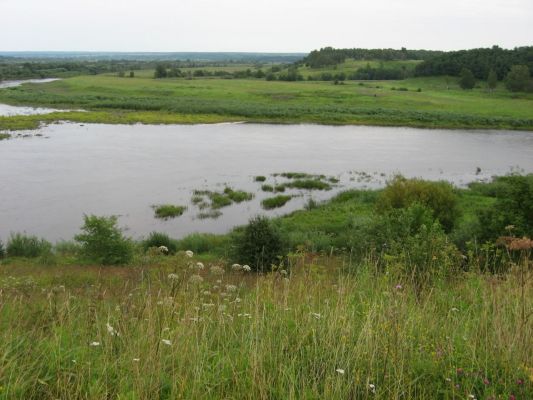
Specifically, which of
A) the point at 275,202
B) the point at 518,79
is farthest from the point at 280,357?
the point at 518,79

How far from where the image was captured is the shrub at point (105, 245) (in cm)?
1616

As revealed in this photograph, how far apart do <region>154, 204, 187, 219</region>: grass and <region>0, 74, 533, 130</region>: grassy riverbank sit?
29050 mm

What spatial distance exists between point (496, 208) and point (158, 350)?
13.8 m

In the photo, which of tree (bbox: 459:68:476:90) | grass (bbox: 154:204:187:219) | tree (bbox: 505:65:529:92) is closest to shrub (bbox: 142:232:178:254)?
grass (bbox: 154:204:187:219)

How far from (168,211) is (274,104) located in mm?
50799

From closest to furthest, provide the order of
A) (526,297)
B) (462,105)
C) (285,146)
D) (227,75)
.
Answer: (526,297) → (285,146) → (462,105) → (227,75)

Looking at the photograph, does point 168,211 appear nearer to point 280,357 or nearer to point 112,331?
point 112,331

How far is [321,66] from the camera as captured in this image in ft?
462

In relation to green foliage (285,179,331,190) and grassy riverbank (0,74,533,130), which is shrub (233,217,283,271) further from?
grassy riverbank (0,74,533,130)

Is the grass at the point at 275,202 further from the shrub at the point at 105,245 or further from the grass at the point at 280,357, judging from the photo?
the grass at the point at 280,357

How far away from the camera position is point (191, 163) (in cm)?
3569

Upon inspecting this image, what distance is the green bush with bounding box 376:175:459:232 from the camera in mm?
19969

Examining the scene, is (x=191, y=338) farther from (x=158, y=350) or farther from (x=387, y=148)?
(x=387, y=148)

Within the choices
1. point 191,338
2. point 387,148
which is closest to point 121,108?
point 387,148
